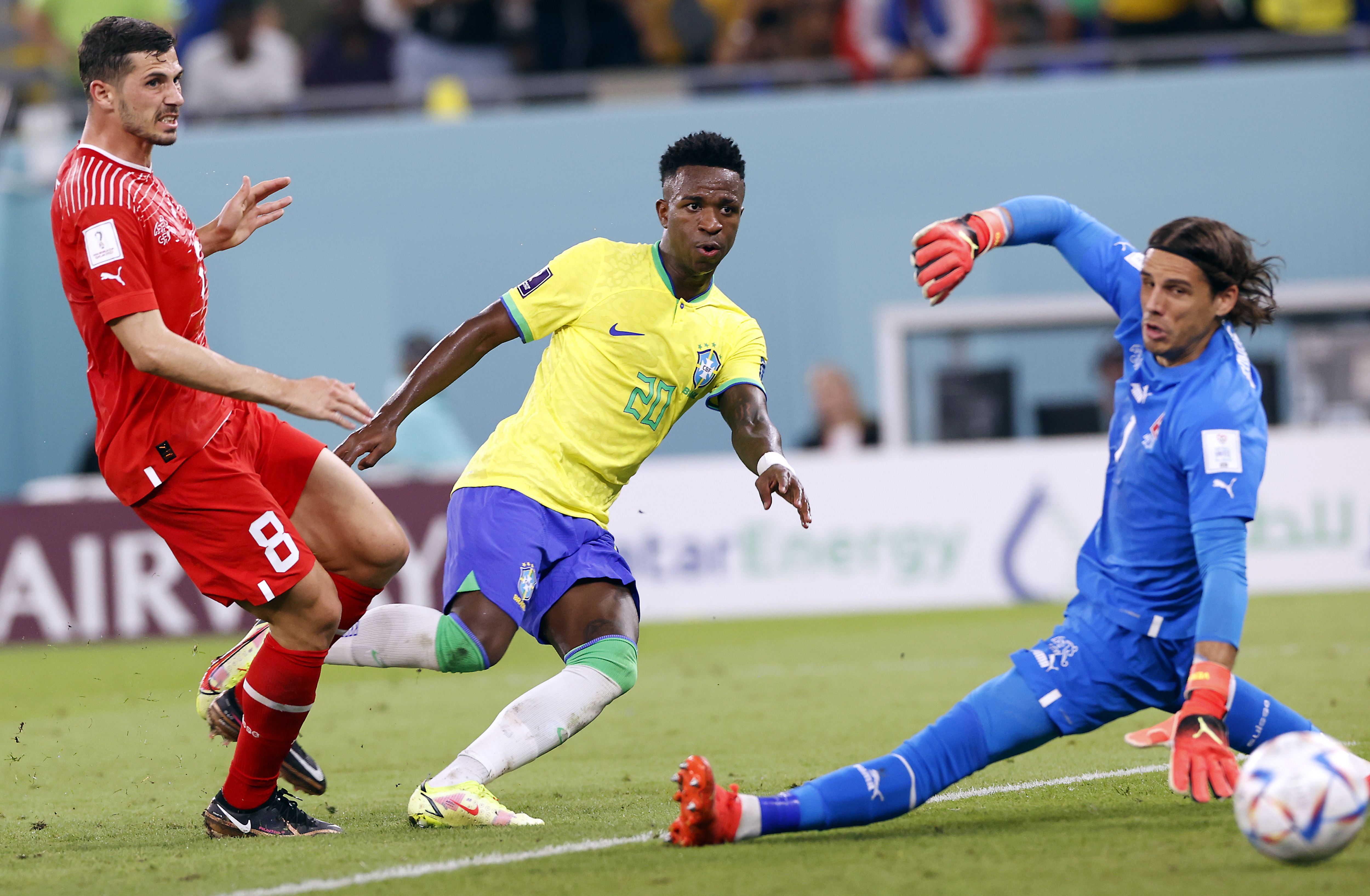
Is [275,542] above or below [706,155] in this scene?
below

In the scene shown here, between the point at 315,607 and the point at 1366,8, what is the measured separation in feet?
48.9

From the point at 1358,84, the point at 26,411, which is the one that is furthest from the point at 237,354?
the point at 1358,84

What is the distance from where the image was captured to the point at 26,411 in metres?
15.8

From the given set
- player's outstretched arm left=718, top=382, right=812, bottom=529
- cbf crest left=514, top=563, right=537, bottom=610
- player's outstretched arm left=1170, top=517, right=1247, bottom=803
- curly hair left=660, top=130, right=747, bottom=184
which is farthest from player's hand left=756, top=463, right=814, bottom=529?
player's outstretched arm left=1170, top=517, right=1247, bottom=803

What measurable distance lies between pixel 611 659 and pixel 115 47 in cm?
233

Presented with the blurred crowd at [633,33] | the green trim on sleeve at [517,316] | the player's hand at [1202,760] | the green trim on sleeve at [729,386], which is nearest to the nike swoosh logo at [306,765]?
the green trim on sleeve at [517,316]

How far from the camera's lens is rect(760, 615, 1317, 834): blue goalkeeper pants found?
4168mm

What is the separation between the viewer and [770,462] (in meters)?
5.15

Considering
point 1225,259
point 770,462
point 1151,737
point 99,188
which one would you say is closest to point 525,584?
point 770,462

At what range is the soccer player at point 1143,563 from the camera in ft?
13.4

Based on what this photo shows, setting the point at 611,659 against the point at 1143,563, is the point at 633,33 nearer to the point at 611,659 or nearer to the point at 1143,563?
the point at 611,659

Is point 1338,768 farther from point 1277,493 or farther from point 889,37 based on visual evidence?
point 889,37

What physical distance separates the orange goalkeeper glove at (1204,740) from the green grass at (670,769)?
0.71ft

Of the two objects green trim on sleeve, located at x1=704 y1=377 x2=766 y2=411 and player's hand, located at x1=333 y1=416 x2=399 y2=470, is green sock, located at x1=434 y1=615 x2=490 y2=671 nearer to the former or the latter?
player's hand, located at x1=333 y1=416 x2=399 y2=470
